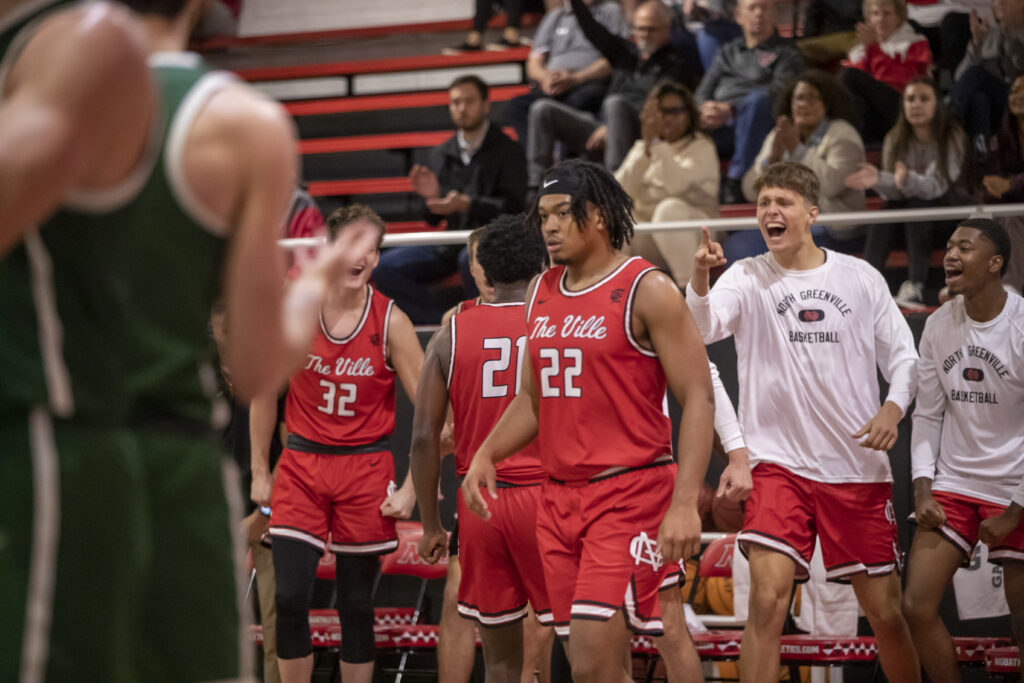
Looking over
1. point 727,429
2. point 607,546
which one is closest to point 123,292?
point 607,546

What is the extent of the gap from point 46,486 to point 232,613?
0.39 metres

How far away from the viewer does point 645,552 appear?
4020mm

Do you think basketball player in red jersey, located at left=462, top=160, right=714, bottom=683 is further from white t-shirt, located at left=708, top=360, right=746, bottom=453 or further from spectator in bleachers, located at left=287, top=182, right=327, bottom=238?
spectator in bleachers, located at left=287, top=182, right=327, bottom=238

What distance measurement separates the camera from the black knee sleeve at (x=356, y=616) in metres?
5.62

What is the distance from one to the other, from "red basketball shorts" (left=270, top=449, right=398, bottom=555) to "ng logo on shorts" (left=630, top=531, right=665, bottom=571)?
6.96ft

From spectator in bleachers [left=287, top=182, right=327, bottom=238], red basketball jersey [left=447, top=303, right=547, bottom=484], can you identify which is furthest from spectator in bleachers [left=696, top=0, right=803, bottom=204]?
red basketball jersey [left=447, top=303, right=547, bottom=484]

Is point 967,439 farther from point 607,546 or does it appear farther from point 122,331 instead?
point 122,331

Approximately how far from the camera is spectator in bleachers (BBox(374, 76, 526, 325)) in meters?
7.98

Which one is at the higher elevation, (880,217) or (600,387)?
(880,217)

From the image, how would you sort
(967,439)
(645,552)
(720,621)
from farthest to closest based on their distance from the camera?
(720,621) → (967,439) → (645,552)

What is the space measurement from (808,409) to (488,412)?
1.54 m

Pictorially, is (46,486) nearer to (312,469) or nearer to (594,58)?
(312,469)

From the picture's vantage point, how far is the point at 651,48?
9047 mm

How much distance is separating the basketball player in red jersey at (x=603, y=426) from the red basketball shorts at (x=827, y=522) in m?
1.05
